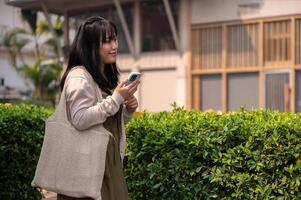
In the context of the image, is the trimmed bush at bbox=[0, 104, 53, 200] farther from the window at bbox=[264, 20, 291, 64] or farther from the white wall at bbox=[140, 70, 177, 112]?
the white wall at bbox=[140, 70, 177, 112]

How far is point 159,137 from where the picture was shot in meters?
4.16

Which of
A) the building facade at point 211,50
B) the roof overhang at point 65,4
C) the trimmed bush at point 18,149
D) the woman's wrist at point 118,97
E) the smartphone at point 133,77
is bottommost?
the trimmed bush at point 18,149

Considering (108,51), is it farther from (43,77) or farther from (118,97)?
(43,77)

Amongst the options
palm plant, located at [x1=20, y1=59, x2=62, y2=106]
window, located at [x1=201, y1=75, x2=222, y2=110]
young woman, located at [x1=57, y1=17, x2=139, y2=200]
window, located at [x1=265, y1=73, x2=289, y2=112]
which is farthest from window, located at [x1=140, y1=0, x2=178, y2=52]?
young woman, located at [x1=57, y1=17, x2=139, y2=200]

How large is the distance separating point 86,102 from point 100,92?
168 millimetres

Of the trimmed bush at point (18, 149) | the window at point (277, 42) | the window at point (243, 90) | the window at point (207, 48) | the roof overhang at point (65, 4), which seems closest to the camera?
the trimmed bush at point (18, 149)

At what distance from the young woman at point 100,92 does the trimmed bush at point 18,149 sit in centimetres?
233

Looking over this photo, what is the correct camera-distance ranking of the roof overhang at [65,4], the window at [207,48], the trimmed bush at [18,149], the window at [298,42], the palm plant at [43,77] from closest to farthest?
the trimmed bush at [18,149] → the window at [298,42] → the window at [207,48] → the roof overhang at [65,4] → the palm plant at [43,77]

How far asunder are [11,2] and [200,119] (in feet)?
70.6

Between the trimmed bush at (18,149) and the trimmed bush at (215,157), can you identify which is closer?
the trimmed bush at (215,157)

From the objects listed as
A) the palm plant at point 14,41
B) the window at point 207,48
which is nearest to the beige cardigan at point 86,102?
the window at point 207,48

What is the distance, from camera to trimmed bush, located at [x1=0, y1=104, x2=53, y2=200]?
5.27 metres

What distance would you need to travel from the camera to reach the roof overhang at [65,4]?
23658mm

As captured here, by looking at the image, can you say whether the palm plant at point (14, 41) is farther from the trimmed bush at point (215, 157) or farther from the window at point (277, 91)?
the trimmed bush at point (215, 157)
